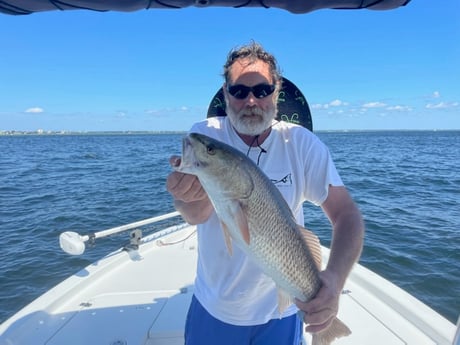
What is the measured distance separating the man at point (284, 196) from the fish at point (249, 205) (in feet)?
0.93

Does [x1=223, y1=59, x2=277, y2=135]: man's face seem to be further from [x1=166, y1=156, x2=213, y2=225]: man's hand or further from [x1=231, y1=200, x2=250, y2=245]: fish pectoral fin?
[x1=231, y1=200, x2=250, y2=245]: fish pectoral fin

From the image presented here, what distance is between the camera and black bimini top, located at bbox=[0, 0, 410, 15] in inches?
88.0

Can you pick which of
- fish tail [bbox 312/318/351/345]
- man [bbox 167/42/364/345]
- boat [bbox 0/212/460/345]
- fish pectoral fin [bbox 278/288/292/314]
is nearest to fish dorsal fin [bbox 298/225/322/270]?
man [bbox 167/42/364/345]

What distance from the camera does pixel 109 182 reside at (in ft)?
69.8

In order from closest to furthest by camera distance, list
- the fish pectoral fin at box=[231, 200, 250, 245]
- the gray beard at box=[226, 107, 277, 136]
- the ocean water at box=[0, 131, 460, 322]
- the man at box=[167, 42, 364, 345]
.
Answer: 1. the fish pectoral fin at box=[231, 200, 250, 245]
2. the man at box=[167, 42, 364, 345]
3. the gray beard at box=[226, 107, 277, 136]
4. the ocean water at box=[0, 131, 460, 322]

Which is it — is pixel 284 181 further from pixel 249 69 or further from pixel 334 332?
A: pixel 334 332

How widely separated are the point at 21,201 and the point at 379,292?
17142mm

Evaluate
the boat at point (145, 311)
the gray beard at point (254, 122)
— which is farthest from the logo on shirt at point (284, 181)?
the boat at point (145, 311)

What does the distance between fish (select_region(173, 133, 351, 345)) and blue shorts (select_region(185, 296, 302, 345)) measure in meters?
0.64

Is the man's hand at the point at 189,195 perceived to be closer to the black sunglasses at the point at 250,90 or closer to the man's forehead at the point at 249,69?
the black sunglasses at the point at 250,90

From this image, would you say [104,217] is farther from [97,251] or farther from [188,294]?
[188,294]

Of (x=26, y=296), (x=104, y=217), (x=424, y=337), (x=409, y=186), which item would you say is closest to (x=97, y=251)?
(x=26, y=296)

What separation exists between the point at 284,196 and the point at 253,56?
1138 mm

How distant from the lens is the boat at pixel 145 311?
11.1ft
